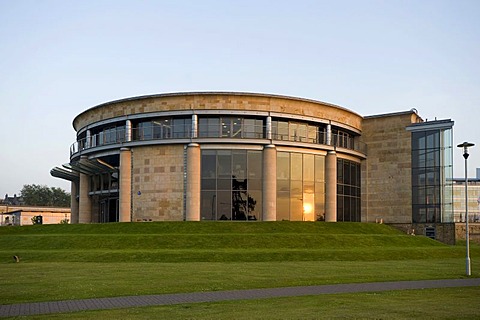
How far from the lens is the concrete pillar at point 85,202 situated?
200 ft

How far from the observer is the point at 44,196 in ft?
585

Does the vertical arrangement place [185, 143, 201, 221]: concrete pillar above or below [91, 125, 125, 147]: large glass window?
below

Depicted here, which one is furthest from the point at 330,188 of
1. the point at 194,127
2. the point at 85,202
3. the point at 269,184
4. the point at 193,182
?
the point at 85,202

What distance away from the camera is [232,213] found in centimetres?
5184

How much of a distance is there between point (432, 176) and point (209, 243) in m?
30.8

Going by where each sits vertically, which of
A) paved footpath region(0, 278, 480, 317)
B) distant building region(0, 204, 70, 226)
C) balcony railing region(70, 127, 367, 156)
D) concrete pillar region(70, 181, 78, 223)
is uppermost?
balcony railing region(70, 127, 367, 156)

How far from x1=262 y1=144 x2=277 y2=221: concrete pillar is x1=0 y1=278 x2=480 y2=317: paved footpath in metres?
29.6

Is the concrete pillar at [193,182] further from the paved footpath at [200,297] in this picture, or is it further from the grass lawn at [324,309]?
the grass lawn at [324,309]

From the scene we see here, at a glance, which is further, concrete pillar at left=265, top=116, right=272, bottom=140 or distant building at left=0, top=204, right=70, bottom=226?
distant building at left=0, top=204, right=70, bottom=226

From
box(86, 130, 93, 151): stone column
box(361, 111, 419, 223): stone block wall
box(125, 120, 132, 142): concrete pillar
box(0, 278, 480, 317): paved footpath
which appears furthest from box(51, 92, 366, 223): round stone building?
box(0, 278, 480, 317): paved footpath

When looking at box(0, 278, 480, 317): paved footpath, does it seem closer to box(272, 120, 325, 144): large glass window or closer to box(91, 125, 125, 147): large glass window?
box(272, 120, 325, 144): large glass window

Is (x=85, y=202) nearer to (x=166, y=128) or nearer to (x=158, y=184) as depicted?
(x=158, y=184)

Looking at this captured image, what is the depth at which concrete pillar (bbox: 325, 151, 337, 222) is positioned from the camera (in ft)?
185

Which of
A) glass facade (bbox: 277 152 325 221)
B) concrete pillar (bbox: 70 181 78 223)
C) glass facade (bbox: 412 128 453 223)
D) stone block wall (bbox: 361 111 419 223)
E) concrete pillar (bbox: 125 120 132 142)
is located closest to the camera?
glass facade (bbox: 277 152 325 221)
